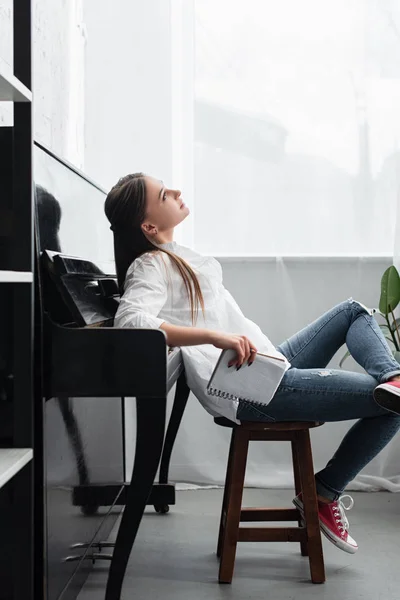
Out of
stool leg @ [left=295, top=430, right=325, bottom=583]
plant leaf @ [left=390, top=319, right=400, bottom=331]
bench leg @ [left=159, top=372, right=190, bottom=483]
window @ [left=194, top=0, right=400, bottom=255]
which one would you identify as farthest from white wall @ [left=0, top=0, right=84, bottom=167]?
plant leaf @ [left=390, top=319, right=400, bottom=331]

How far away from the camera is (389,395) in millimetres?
1786

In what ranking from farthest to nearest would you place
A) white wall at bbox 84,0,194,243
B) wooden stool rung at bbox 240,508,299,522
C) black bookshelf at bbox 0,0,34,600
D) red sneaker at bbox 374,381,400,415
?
1. white wall at bbox 84,0,194,243
2. wooden stool rung at bbox 240,508,299,522
3. red sneaker at bbox 374,381,400,415
4. black bookshelf at bbox 0,0,34,600

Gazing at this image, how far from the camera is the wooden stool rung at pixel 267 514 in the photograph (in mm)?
2023

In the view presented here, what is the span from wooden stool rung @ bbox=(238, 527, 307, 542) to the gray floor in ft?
0.38

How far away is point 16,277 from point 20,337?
0.15 m

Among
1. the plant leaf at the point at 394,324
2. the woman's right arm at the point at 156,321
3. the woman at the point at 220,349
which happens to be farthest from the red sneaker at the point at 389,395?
the plant leaf at the point at 394,324

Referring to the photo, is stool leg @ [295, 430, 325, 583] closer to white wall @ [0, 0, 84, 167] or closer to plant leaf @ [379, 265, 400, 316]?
plant leaf @ [379, 265, 400, 316]

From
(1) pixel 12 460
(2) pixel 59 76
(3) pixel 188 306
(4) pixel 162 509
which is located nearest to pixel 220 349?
(3) pixel 188 306

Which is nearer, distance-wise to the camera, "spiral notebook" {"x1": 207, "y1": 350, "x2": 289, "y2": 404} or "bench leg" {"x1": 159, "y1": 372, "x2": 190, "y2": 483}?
"spiral notebook" {"x1": 207, "y1": 350, "x2": 289, "y2": 404}

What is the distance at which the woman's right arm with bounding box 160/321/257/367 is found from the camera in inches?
66.2

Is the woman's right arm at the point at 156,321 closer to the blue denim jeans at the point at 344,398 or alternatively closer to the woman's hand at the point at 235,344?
the woman's hand at the point at 235,344

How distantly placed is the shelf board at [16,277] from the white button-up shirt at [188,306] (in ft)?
1.20

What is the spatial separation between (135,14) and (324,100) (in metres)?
0.82

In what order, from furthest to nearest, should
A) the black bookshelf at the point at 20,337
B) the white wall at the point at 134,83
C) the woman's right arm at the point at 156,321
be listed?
the white wall at the point at 134,83 < the woman's right arm at the point at 156,321 < the black bookshelf at the point at 20,337
